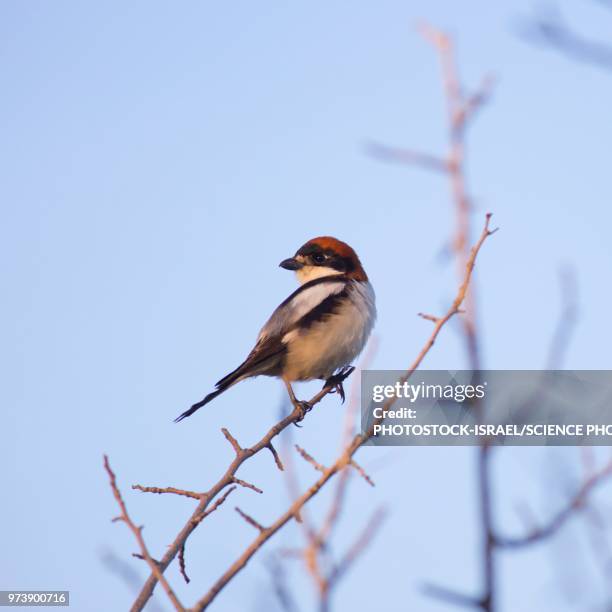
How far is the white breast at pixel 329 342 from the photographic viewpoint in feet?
19.6

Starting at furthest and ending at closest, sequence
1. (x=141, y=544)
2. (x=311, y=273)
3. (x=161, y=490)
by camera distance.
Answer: (x=311, y=273) < (x=161, y=490) < (x=141, y=544)

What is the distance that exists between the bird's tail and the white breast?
1.40ft

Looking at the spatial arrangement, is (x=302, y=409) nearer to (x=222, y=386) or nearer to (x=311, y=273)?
(x=222, y=386)

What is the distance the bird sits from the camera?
596 cm

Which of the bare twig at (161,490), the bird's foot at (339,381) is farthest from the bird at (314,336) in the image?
the bare twig at (161,490)

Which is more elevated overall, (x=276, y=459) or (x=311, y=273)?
(x=311, y=273)

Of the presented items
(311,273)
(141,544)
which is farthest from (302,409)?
(141,544)

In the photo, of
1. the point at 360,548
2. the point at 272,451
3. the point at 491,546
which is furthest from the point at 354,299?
the point at 491,546

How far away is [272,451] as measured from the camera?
159 inches

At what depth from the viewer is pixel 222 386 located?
5566 millimetres

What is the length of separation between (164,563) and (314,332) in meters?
3.42

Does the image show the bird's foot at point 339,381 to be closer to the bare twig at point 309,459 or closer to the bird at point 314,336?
the bird at point 314,336

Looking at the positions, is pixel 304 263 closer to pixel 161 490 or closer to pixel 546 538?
pixel 161 490

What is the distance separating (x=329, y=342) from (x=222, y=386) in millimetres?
852
